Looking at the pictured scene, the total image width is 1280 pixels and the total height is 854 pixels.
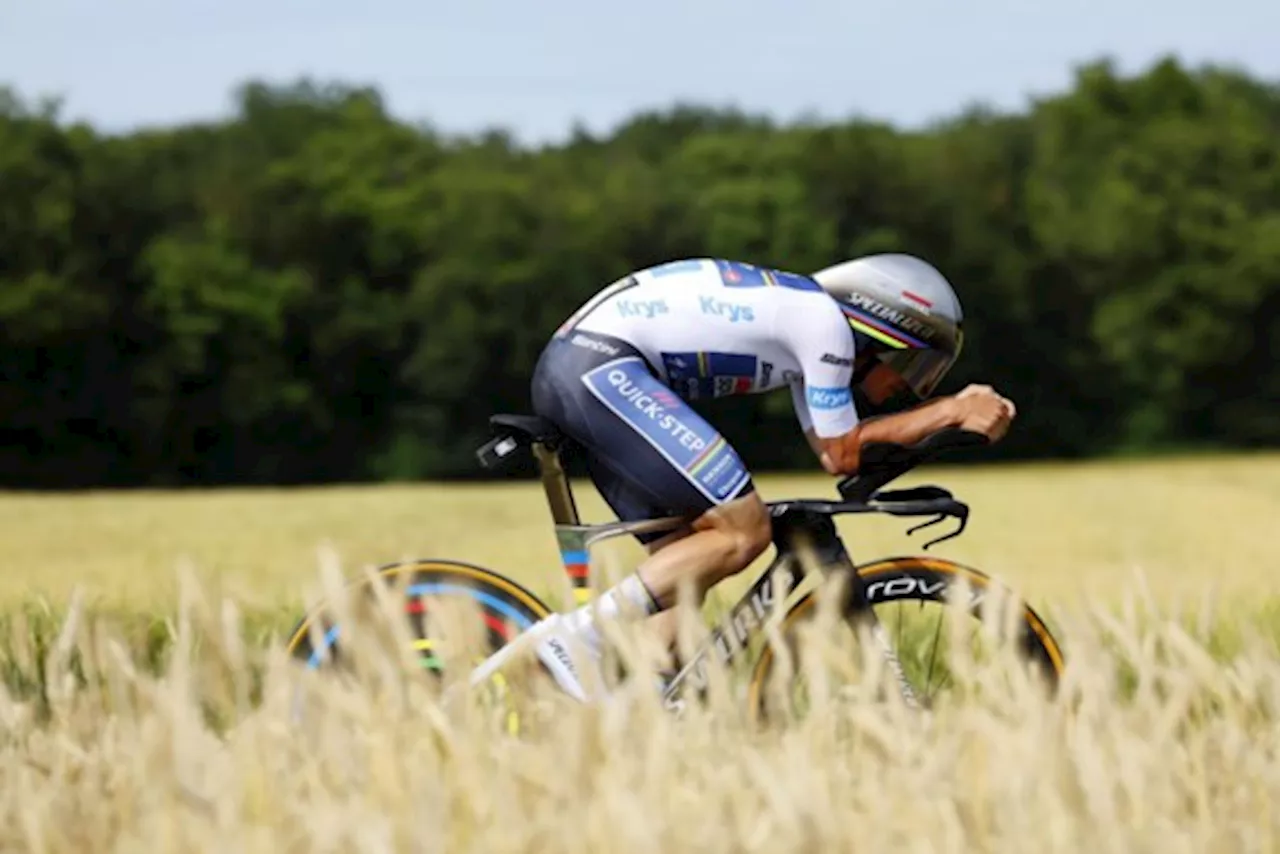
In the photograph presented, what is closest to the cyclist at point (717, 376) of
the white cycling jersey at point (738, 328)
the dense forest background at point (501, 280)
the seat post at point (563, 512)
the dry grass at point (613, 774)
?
the white cycling jersey at point (738, 328)

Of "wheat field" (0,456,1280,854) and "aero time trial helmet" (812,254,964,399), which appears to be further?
"aero time trial helmet" (812,254,964,399)

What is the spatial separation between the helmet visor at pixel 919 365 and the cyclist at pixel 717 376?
0.03 meters

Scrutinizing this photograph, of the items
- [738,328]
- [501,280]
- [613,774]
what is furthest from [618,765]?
[501,280]

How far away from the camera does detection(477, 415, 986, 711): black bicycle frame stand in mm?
5891

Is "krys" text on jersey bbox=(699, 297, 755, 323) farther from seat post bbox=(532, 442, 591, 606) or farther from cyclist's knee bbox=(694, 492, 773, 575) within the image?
seat post bbox=(532, 442, 591, 606)

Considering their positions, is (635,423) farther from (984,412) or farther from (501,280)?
(501,280)

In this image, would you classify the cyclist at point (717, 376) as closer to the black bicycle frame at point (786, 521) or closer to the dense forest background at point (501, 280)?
the black bicycle frame at point (786, 521)

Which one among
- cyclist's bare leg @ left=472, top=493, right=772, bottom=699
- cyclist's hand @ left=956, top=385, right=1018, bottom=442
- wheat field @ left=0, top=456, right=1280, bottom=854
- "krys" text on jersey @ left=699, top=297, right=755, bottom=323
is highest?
"krys" text on jersey @ left=699, top=297, right=755, bottom=323

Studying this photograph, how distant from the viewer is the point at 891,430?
19.2ft

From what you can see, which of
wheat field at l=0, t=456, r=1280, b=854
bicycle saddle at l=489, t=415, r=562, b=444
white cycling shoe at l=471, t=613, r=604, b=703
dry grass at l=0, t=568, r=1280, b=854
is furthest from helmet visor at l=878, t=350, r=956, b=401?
dry grass at l=0, t=568, r=1280, b=854

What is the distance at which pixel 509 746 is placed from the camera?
4152 mm

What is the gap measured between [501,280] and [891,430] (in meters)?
42.6

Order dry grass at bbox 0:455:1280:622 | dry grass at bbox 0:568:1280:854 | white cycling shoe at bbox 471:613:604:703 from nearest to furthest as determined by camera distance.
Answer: dry grass at bbox 0:568:1280:854, white cycling shoe at bbox 471:613:604:703, dry grass at bbox 0:455:1280:622

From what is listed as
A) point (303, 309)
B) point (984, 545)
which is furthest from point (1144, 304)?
point (984, 545)
